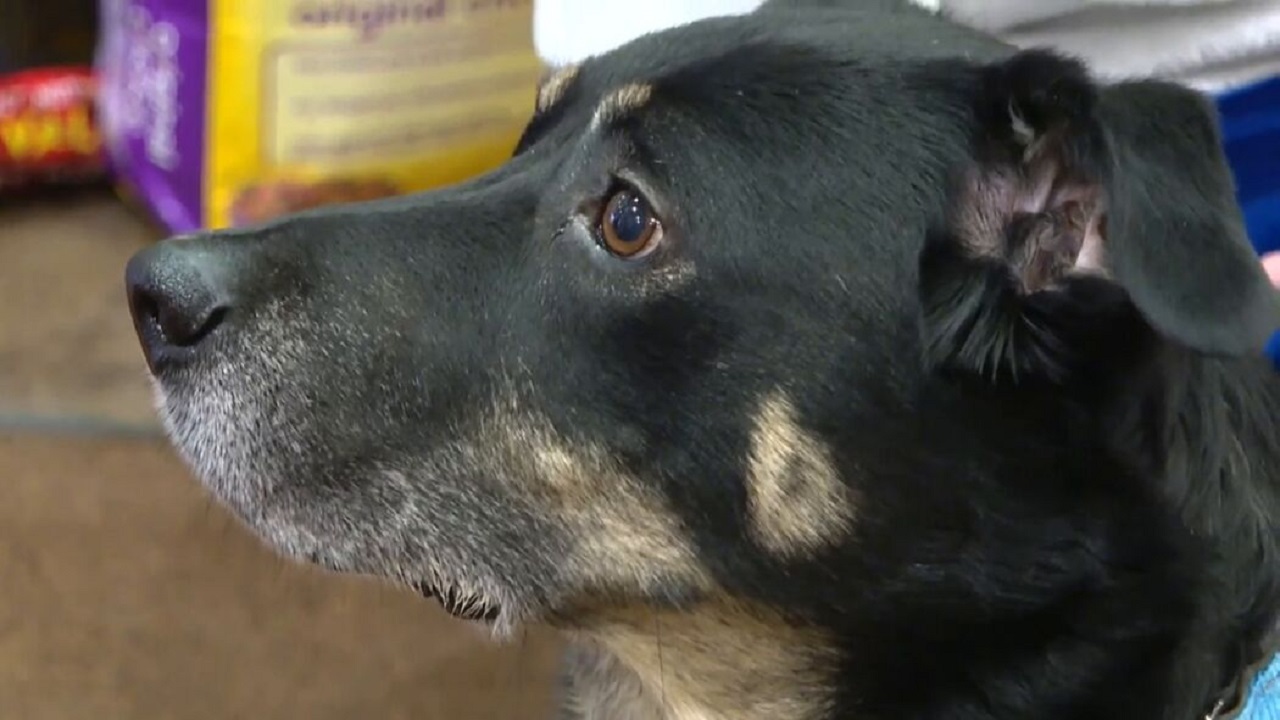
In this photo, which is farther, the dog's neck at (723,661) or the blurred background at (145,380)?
the blurred background at (145,380)

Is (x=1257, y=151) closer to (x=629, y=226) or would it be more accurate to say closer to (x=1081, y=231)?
(x=1081, y=231)

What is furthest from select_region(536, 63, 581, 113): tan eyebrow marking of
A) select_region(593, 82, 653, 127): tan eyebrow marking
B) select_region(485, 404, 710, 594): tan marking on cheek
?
select_region(485, 404, 710, 594): tan marking on cheek

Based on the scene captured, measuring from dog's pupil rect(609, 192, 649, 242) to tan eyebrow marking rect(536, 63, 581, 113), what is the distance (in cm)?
21

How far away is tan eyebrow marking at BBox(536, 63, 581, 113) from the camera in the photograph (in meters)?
1.32

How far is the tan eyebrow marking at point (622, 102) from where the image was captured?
3.80ft

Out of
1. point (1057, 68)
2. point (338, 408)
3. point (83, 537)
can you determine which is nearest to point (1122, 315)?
point (1057, 68)

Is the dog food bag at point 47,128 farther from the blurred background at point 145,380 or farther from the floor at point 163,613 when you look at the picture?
the floor at point 163,613

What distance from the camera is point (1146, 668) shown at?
1187 millimetres

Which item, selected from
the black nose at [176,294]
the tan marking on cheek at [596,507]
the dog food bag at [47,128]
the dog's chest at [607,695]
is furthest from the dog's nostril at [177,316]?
the dog food bag at [47,128]

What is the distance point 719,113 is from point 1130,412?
1.30 feet

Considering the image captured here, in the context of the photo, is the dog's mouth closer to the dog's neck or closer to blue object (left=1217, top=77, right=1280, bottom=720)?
the dog's neck

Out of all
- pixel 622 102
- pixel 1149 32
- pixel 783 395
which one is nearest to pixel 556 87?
pixel 622 102

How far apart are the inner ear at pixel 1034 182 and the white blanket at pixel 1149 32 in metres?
0.56

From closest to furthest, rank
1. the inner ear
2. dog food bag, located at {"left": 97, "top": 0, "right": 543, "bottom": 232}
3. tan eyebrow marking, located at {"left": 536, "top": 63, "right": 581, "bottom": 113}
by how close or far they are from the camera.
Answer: the inner ear → tan eyebrow marking, located at {"left": 536, "top": 63, "right": 581, "bottom": 113} → dog food bag, located at {"left": 97, "top": 0, "right": 543, "bottom": 232}
